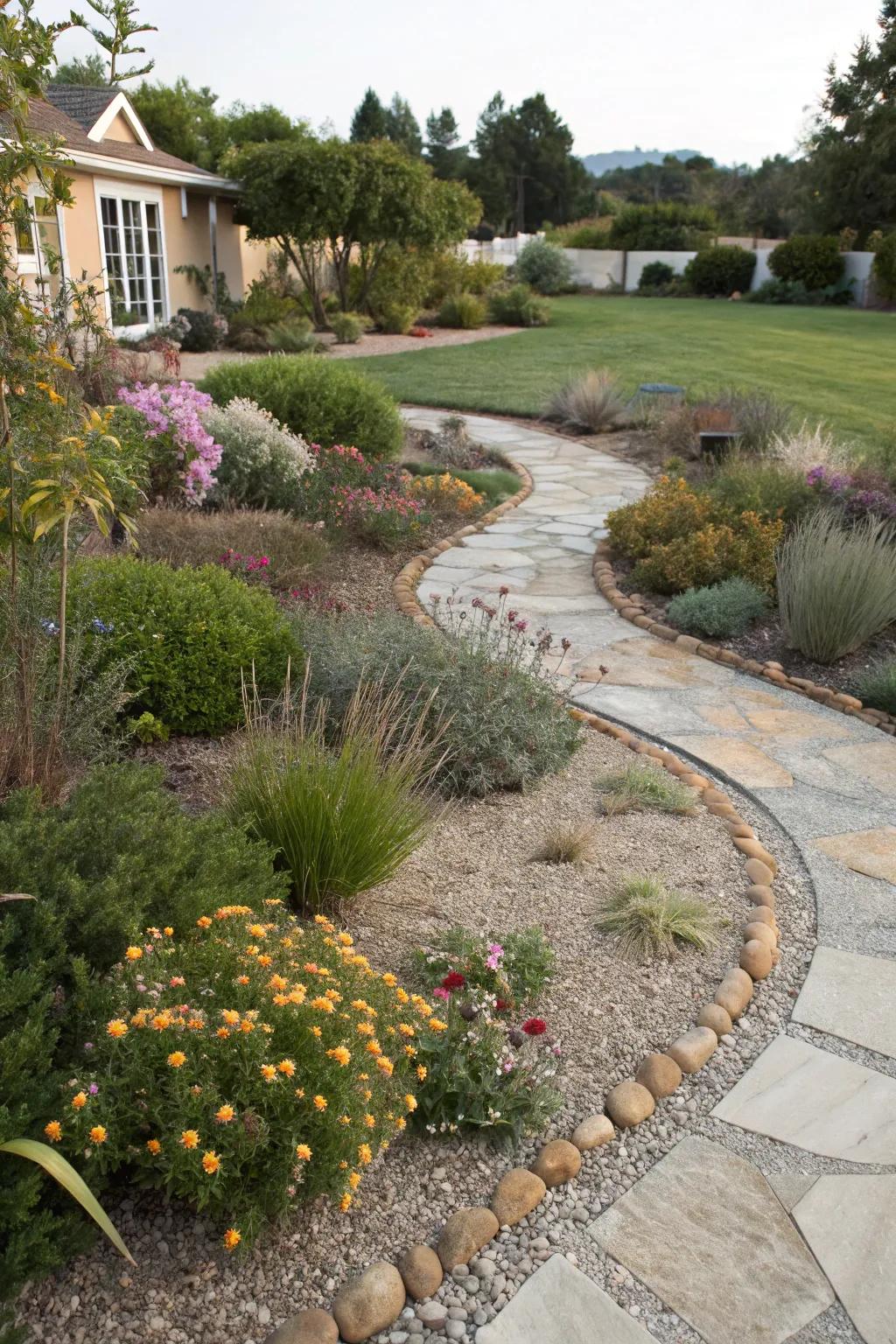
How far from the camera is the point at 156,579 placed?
4.40m

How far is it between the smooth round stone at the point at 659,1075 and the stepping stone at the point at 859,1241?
0.39 metres

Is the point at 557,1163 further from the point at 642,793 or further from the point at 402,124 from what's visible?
the point at 402,124

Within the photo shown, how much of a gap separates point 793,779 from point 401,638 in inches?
66.8

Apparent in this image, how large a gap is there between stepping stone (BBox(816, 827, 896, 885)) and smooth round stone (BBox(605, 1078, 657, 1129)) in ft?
4.82

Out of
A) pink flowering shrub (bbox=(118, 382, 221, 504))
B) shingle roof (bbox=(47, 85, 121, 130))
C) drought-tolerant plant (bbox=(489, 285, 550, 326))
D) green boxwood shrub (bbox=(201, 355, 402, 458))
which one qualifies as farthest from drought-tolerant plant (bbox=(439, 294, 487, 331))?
pink flowering shrub (bbox=(118, 382, 221, 504))

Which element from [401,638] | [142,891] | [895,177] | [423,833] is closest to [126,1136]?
[142,891]

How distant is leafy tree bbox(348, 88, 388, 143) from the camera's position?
50.8 m

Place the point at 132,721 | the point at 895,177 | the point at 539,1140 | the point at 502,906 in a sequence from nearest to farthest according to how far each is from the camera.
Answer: the point at 539,1140
the point at 502,906
the point at 132,721
the point at 895,177

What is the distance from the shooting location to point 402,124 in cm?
6241

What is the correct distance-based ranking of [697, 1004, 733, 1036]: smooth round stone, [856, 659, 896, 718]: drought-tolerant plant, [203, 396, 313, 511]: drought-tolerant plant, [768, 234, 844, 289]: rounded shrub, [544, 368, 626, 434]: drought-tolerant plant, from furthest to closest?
Answer: [768, 234, 844, 289]: rounded shrub
[544, 368, 626, 434]: drought-tolerant plant
[203, 396, 313, 511]: drought-tolerant plant
[856, 659, 896, 718]: drought-tolerant plant
[697, 1004, 733, 1036]: smooth round stone

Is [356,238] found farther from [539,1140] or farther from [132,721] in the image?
[539,1140]

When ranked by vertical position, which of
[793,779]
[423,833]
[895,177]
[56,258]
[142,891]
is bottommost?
[793,779]

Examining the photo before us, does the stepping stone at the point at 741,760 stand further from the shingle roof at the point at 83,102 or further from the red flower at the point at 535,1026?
the shingle roof at the point at 83,102

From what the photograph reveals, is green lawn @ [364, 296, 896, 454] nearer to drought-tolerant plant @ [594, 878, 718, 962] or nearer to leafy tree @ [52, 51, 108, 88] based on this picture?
drought-tolerant plant @ [594, 878, 718, 962]
